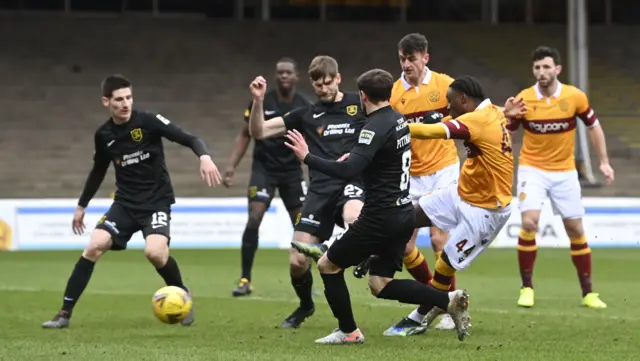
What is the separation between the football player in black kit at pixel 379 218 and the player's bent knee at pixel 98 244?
2.29m

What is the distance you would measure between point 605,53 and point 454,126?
25008mm

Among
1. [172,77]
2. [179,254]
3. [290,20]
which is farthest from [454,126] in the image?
[290,20]

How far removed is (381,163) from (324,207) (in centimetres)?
163

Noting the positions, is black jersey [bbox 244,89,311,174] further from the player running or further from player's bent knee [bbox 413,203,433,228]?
player's bent knee [bbox 413,203,433,228]

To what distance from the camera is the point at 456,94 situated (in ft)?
29.5

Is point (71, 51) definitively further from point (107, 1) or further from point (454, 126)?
point (454, 126)

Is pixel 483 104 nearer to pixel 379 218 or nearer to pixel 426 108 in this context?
pixel 426 108

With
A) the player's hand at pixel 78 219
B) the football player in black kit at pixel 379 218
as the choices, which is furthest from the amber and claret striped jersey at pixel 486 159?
the player's hand at pixel 78 219

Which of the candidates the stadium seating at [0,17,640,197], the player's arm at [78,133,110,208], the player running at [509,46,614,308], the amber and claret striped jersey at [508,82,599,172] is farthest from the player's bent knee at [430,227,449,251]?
the stadium seating at [0,17,640,197]

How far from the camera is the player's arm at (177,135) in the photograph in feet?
31.4

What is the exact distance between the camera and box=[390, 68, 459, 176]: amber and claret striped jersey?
394 inches

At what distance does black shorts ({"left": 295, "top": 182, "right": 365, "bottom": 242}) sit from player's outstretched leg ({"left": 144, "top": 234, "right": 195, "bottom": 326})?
117 cm

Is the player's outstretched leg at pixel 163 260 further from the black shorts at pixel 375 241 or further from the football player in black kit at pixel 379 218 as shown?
the black shorts at pixel 375 241

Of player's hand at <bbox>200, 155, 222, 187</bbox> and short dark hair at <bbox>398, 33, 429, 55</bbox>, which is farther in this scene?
short dark hair at <bbox>398, 33, 429, 55</bbox>
